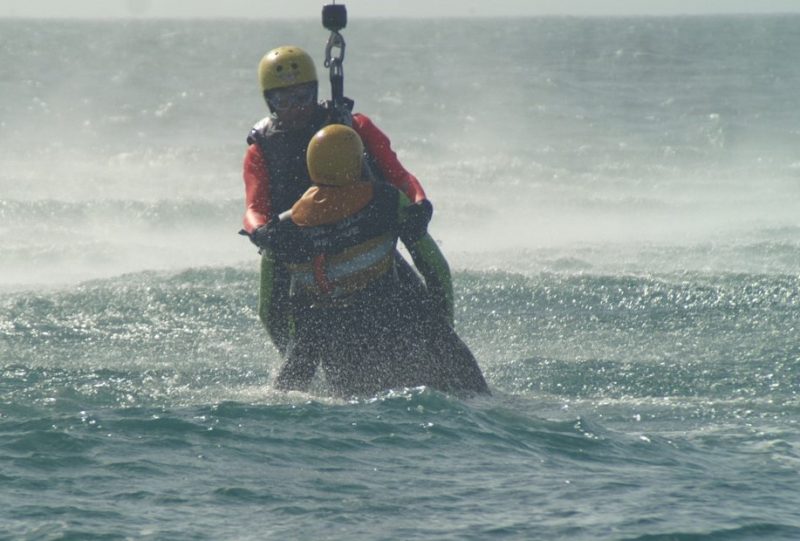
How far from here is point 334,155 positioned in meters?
7.89

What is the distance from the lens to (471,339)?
10.8 metres

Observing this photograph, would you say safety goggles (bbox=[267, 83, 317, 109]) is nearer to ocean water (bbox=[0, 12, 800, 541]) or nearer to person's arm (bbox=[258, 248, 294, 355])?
person's arm (bbox=[258, 248, 294, 355])

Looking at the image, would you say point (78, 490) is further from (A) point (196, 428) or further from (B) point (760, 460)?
(B) point (760, 460)

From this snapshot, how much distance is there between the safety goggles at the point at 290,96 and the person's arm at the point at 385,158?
36cm

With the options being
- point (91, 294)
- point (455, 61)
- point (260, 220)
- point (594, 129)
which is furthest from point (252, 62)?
point (260, 220)

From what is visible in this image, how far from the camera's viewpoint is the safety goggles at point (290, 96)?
27.5 ft

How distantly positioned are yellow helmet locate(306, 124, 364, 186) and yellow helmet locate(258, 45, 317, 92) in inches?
19.7

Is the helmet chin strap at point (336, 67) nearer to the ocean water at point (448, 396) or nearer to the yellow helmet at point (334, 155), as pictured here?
the yellow helmet at point (334, 155)

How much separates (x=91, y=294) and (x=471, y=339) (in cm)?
343

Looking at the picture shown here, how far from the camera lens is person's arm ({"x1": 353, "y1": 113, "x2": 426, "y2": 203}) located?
27.8 feet

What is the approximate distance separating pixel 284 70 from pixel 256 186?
727mm

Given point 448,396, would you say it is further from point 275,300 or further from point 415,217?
point 275,300

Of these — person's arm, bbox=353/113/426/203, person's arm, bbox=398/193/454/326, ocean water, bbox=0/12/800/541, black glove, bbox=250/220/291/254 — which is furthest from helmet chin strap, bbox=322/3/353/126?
ocean water, bbox=0/12/800/541

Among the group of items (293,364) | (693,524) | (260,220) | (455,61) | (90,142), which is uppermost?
(455,61)
